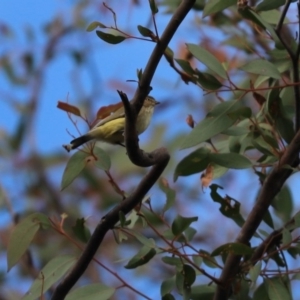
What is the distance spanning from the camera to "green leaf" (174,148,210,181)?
1.11 metres

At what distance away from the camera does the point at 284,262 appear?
3.51ft

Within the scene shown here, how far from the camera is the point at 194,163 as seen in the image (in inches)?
44.0

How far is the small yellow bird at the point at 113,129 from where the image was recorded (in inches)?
42.7

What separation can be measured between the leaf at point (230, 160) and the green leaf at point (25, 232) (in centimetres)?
26

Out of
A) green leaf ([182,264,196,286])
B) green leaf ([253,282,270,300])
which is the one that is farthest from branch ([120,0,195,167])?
green leaf ([253,282,270,300])

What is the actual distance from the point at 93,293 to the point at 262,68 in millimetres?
400

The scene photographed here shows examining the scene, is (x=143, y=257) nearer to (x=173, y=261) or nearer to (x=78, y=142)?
(x=173, y=261)

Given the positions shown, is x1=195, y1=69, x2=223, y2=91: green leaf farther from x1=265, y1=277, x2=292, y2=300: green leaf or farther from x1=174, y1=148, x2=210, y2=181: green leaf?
x1=265, y1=277, x2=292, y2=300: green leaf

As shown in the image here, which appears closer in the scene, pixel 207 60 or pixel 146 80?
pixel 146 80

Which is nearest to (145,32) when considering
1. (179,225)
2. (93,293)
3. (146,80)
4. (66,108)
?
(146,80)

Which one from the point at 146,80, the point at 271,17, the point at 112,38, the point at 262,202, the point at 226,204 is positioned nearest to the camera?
the point at 146,80

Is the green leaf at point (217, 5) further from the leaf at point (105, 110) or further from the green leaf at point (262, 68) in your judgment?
the leaf at point (105, 110)

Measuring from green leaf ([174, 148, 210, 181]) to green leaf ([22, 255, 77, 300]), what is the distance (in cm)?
21

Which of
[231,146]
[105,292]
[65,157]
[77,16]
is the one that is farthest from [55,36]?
[105,292]
